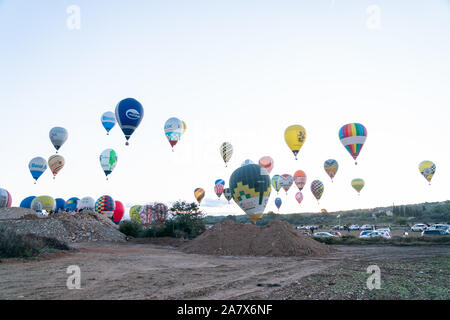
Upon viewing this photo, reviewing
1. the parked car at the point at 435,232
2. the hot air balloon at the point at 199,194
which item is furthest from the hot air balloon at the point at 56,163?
the parked car at the point at 435,232

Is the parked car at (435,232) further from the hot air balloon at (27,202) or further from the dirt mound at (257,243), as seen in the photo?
the hot air balloon at (27,202)

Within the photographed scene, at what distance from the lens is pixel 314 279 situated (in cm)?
949

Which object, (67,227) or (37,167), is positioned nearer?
(67,227)

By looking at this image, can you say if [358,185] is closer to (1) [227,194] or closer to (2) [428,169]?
(2) [428,169]

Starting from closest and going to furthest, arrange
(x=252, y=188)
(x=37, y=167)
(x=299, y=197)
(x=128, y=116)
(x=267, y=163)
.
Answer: (x=252, y=188) → (x=128, y=116) → (x=37, y=167) → (x=267, y=163) → (x=299, y=197)

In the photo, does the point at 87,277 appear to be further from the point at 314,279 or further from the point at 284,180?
the point at 284,180

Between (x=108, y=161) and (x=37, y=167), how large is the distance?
46.3ft

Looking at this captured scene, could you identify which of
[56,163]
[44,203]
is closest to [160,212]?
[56,163]

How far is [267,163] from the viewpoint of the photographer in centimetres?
5069

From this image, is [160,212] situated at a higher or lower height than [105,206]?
lower

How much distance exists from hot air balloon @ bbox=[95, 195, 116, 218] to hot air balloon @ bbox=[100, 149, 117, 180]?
27.5ft

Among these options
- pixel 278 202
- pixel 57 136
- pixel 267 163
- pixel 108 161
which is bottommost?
pixel 278 202

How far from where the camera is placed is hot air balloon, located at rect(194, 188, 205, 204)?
204ft
